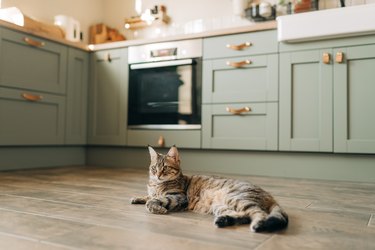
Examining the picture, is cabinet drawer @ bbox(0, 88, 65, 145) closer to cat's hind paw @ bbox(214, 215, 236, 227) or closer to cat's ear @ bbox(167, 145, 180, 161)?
cat's ear @ bbox(167, 145, 180, 161)

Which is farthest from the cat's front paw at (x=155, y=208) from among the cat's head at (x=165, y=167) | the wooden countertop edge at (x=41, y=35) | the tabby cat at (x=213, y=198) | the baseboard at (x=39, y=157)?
the wooden countertop edge at (x=41, y=35)

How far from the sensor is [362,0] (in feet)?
10.2

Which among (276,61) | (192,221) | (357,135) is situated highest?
(276,61)

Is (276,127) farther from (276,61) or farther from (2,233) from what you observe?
(2,233)

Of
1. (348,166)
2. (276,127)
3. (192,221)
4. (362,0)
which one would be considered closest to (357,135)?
(348,166)

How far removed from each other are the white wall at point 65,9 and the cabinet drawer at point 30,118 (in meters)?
0.93

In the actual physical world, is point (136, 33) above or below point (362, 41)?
Answer: above

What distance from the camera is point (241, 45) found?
284 centimetres

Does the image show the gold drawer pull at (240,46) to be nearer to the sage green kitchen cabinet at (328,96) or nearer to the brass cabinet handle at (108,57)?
the sage green kitchen cabinet at (328,96)

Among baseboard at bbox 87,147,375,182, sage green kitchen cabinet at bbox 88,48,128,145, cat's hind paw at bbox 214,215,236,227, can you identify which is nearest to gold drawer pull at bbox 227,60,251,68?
baseboard at bbox 87,147,375,182

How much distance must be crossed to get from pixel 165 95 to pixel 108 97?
0.61 metres

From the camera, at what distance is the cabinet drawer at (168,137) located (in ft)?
9.91

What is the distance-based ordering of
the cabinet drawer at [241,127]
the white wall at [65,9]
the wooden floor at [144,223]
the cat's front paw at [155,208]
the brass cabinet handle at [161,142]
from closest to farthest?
1. the wooden floor at [144,223]
2. the cat's front paw at [155,208]
3. the cabinet drawer at [241,127]
4. the brass cabinet handle at [161,142]
5. the white wall at [65,9]

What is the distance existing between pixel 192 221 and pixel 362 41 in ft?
6.23
